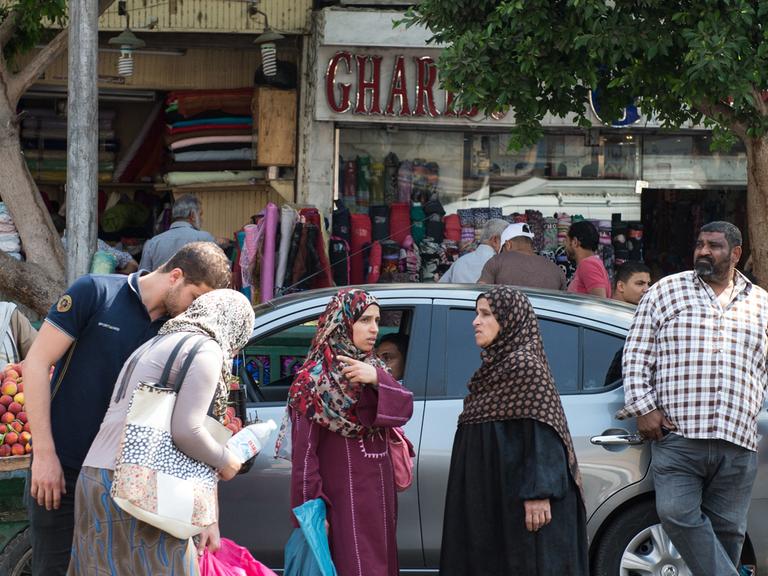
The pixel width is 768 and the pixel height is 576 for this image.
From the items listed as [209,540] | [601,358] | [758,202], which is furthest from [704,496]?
[758,202]

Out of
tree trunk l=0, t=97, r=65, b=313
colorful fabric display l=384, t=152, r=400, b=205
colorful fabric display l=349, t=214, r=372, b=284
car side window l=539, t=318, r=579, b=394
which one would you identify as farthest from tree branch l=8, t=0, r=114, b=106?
car side window l=539, t=318, r=579, b=394

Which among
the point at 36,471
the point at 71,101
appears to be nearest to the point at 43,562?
the point at 36,471

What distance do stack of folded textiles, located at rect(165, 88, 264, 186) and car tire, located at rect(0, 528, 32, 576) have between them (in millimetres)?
7237

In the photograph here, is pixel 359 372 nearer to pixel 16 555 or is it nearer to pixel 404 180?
pixel 16 555

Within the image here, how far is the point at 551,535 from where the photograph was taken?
488cm

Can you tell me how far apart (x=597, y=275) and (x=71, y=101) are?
3.77 metres

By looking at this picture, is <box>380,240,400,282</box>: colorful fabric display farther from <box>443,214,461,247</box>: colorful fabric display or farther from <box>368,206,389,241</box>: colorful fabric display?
<box>443,214,461,247</box>: colorful fabric display

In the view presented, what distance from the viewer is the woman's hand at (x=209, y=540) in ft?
14.2

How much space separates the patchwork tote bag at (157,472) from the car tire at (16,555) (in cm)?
185

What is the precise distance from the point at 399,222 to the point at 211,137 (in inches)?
87.9

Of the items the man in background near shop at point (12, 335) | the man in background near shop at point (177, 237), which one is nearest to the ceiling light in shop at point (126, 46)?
the man in background near shop at point (177, 237)

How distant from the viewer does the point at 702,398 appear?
5.55 meters

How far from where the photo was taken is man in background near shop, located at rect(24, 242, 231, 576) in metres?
4.36

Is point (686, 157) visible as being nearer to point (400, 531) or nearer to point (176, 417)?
point (400, 531)
